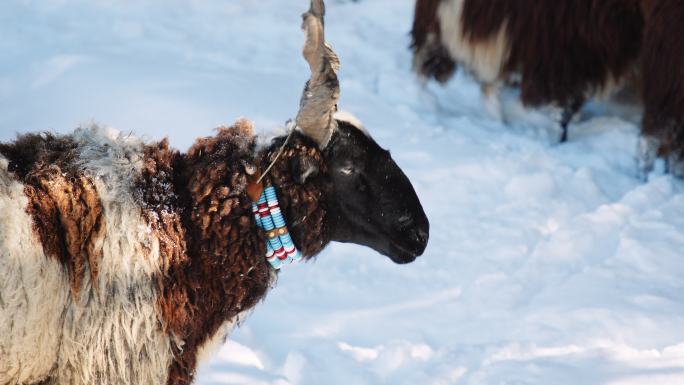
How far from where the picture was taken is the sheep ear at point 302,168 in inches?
108

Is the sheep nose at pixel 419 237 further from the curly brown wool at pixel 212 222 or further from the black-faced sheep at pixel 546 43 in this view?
the black-faced sheep at pixel 546 43

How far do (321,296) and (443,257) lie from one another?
2.61ft

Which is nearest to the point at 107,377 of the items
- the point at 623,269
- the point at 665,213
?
the point at 623,269

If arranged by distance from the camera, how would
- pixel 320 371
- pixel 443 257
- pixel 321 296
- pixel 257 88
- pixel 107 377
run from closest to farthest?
pixel 107 377 < pixel 320 371 < pixel 321 296 < pixel 443 257 < pixel 257 88

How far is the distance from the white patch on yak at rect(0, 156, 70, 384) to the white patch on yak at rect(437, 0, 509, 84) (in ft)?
14.2

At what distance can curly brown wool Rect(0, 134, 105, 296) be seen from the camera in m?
2.43

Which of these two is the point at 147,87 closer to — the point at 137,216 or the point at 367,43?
the point at 367,43

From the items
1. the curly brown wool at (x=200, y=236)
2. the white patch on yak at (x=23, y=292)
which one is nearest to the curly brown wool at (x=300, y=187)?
the curly brown wool at (x=200, y=236)

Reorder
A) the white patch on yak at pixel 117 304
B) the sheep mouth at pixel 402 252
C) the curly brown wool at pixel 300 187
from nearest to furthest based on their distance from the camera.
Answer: the white patch on yak at pixel 117 304 < the curly brown wool at pixel 300 187 < the sheep mouth at pixel 402 252

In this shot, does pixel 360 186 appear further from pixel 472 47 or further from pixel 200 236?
pixel 472 47

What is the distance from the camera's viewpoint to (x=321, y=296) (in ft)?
14.7

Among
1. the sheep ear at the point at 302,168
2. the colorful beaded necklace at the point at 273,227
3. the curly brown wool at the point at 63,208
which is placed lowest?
the colorful beaded necklace at the point at 273,227

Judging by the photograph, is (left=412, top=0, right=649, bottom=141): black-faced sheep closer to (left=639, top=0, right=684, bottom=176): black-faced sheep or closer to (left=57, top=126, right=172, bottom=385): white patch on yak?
(left=639, top=0, right=684, bottom=176): black-faced sheep

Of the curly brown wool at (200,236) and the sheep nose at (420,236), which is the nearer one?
the curly brown wool at (200,236)
